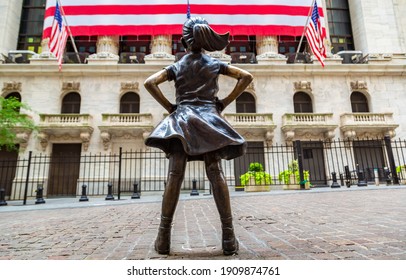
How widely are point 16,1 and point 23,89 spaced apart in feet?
30.3

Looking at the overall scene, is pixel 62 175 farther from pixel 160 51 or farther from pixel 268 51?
pixel 268 51

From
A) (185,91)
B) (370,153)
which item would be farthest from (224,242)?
(370,153)

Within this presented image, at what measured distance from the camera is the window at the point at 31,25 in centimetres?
2288

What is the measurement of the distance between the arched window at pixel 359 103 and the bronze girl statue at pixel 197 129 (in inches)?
844

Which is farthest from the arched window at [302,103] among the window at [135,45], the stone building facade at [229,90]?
the window at [135,45]

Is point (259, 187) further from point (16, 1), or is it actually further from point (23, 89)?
point (16, 1)

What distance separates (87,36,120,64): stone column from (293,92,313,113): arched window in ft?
46.3

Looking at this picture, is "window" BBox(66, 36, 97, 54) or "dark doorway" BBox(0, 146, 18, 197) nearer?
"dark doorway" BBox(0, 146, 18, 197)

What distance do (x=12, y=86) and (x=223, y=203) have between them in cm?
2240

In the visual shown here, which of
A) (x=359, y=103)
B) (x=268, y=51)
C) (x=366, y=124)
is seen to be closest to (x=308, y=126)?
(x=366, y=124)

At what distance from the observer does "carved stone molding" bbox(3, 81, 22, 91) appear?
1911 centimetres

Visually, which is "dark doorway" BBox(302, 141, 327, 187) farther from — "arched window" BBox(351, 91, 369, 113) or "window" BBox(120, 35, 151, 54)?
"window" BBox(120, 35, 151, 54)

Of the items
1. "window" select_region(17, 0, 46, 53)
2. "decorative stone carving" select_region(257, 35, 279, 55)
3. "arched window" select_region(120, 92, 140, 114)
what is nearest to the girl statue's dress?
"arched window" select_region(120, 92, 140, 114)

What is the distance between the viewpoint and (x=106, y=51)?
2070 cm
